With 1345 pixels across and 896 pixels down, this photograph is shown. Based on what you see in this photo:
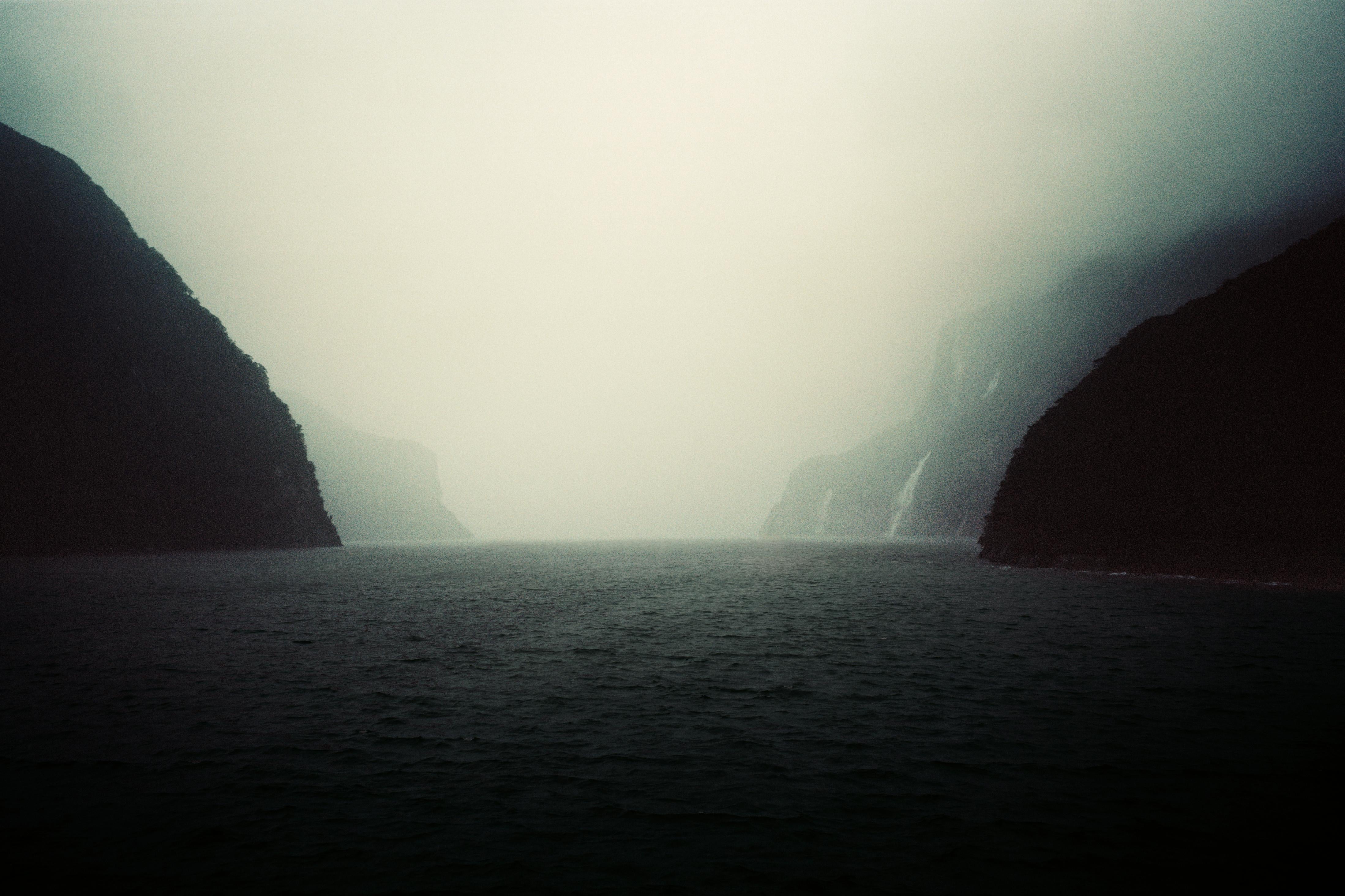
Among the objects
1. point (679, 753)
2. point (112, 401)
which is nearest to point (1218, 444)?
point (679, 753)

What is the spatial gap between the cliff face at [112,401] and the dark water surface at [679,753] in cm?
9058

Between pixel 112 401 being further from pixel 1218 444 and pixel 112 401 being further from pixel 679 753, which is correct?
pixel 1218 444

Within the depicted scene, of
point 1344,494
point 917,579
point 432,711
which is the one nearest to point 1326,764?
point 432,711

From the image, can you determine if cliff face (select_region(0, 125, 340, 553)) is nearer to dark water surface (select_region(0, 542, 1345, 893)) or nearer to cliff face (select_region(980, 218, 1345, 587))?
dark water surface (select_region(0, 542, 1345, 893))

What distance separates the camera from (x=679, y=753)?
56.5 ft

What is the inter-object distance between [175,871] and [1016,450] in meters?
90.2

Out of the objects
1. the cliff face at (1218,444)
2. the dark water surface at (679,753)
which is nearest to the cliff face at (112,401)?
the dark water surface at (679,753)

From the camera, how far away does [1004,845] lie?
39.3 ft

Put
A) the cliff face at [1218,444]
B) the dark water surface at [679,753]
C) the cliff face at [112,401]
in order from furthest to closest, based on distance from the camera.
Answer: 1. the cliff face at [112,401]
2. the cliff face at [1218,444]
3. the dark water surface at [679,753]

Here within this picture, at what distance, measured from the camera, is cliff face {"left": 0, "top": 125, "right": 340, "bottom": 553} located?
10675cm

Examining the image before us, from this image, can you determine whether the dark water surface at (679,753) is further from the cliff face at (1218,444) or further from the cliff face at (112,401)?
the cliff face at (112,401)

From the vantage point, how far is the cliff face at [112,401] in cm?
10675

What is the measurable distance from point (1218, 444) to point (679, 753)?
219ft

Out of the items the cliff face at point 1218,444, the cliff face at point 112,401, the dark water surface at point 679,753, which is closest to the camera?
the dark water surface at point 679,753
